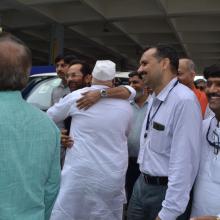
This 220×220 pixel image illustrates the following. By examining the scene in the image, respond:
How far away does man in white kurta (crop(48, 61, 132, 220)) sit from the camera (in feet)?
10.8

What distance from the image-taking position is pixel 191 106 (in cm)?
252

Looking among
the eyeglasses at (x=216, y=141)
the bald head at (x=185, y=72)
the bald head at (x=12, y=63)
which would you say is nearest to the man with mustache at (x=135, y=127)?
the bald head at (x=185, y=72)

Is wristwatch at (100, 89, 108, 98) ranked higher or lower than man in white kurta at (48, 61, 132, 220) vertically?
higher

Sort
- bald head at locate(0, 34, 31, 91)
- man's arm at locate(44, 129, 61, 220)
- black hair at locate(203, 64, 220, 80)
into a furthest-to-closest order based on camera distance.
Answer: black hair at locate(203, 64, 220, 80)
man's arm at locate(44, 129, 61, 220)
bald head at locate(0, 34, 31, 91)

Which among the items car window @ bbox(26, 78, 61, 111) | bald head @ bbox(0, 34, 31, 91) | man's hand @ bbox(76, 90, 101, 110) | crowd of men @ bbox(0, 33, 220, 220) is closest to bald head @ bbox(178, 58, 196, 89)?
crowd of men @ bbox(0, 33, 220, 220)

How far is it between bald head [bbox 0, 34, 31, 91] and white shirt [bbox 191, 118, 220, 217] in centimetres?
122

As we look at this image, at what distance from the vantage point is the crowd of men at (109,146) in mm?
1850

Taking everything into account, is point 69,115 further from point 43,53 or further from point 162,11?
point 43,53

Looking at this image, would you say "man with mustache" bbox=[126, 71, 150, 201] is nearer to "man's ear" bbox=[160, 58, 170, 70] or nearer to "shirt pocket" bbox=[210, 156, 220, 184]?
"man's ear" bbox=[160, 58, 170, 70]

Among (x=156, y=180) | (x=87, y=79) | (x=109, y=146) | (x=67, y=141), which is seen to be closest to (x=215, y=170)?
(x=156, y=180)

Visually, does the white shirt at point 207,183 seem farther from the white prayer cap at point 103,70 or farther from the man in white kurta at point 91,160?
the white prayer cap at point 103,70

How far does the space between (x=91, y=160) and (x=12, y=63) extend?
1.62 metres

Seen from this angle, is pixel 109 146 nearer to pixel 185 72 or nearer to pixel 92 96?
pixel 92 96

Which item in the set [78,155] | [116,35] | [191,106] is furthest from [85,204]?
[116,35]
